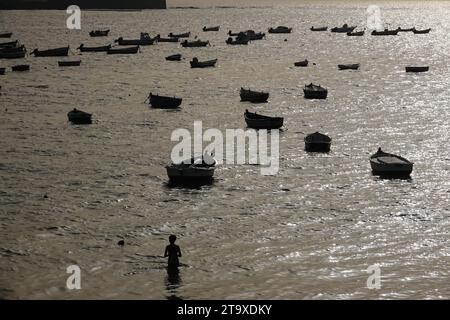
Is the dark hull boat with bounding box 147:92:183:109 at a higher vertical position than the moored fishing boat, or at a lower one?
lower

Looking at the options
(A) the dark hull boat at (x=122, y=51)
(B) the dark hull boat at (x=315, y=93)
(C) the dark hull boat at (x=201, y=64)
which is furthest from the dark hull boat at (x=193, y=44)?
(B) the dark hull boat at (x=315, y=93)

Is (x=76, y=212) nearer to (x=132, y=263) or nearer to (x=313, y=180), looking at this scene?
(x=132, y=263)

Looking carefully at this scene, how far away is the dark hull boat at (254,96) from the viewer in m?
96.9

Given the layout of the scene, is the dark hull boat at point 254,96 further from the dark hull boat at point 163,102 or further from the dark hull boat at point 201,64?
the dark hull boat at point 201,64

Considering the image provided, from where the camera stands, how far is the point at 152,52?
179875 mm

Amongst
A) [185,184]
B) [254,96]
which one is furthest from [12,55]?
[185,184]

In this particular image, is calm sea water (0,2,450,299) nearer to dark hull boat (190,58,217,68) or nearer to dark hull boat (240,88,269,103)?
dark hull boat (240,88,269,103)

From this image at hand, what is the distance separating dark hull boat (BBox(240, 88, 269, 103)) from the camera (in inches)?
3814

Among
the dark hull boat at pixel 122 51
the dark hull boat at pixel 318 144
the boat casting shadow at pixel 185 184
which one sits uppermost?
the dark hull boat at pixel 122 51

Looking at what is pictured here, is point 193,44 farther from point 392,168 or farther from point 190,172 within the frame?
point 190,172

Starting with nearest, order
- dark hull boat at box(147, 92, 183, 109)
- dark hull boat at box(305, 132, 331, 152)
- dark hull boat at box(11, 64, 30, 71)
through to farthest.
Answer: dark hull boat at box(305, 132, 331, 152)
dark hull boat at box(147, 92, 183, 109)
dark hull boat at box(11, 64, 30, 71)

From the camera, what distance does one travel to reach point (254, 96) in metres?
97.1

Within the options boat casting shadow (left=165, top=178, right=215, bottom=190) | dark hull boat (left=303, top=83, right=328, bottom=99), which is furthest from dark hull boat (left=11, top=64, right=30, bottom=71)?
boat casting shadow (left=165, top=178, right=215, bottom=190)
